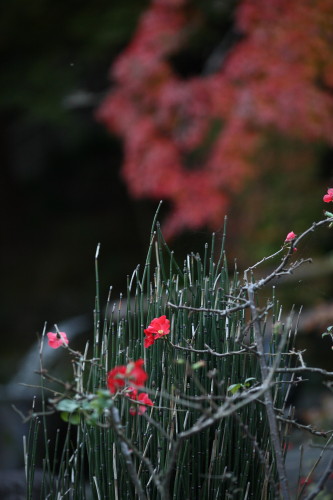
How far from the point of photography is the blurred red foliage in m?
3.52

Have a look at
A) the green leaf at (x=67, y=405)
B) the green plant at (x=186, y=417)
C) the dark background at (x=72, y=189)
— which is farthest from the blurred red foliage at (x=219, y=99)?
the green leaf at (x=67, y=405)

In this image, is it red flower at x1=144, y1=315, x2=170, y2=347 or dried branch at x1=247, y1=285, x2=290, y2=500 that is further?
red flower at x1=144, y1=315, x2=170, y2=347

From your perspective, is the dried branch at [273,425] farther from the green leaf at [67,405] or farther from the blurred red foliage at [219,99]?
the blurred red foliage at [219,99]

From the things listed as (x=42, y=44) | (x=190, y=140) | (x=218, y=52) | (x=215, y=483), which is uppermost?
(x=42, y=44)

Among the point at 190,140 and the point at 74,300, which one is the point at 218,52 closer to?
the point at 190,140

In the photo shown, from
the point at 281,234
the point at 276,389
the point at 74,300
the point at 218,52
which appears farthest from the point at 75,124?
the point at 276,389

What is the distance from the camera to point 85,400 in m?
1.12

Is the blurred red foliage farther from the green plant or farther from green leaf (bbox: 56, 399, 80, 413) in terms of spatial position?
green leaf (bbox: 56, 399, 80, 413)

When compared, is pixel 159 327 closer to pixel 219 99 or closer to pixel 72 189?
pixel 219 99

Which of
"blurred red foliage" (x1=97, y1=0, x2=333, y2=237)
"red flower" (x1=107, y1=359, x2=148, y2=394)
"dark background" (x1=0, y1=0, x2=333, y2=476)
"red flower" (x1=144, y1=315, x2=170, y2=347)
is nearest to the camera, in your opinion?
"red flower" (x1=107, y1=359, x2=148, y2=394)

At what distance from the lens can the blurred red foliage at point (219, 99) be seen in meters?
3.52

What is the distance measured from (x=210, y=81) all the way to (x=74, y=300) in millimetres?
3818

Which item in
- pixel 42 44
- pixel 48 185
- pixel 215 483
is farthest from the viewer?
pixel 48 185

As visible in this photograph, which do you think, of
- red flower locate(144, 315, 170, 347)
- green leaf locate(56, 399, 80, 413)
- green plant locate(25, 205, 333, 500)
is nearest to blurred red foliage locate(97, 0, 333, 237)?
green plant locate(25, 205, 333, 500)
